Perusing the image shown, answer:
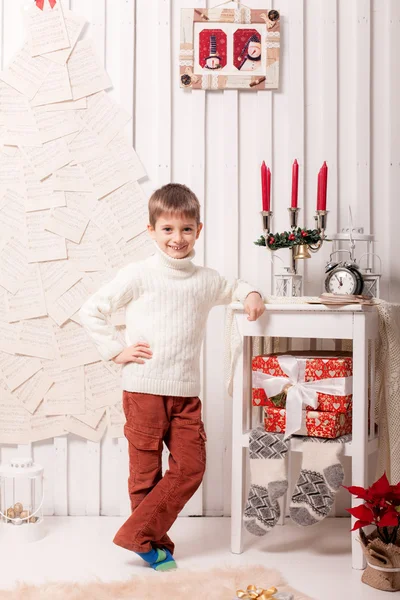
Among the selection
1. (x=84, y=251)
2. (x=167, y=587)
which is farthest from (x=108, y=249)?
(x=167, y=587)

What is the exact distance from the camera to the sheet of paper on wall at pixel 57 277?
2537mm

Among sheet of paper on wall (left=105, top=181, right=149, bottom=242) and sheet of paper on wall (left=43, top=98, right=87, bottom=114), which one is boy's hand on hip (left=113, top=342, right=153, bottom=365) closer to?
sheet of paper on wall (left=105, top=181, right=149, bottom=242)

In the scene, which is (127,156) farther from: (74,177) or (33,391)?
(33,391)

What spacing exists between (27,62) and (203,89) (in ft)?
2.03

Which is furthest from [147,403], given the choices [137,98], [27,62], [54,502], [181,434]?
[27,62]

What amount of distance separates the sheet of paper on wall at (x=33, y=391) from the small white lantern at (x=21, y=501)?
219 millimetres

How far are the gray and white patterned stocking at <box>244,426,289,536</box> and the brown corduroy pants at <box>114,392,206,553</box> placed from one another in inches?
6.5

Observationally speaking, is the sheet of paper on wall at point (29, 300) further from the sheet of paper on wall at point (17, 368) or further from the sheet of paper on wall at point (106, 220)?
the sheet of paper on wall at point (106, 220)

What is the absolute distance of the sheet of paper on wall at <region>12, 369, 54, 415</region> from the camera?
8.32 feet

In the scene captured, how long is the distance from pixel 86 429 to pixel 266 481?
2.41ft

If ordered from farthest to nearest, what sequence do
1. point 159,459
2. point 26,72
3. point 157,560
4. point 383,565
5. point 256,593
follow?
1. point 26,72
2. point 159,459
3. point 157,560
4. point 383,565
5. point 256,593

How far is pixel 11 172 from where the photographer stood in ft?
8.34

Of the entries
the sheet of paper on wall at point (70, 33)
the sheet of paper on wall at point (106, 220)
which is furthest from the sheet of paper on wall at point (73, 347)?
the sheet of paper on wall at point (70, 33)

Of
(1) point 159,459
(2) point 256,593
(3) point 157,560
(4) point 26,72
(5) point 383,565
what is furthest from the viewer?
(4) point 26,72
